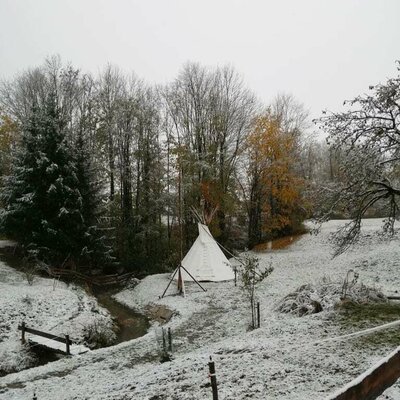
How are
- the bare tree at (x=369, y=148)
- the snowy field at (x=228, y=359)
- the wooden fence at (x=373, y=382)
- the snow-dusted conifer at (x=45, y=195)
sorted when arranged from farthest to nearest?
the snow-dusted conifer at (x=45, y=195) < the bare tree at (x=369, y=148) < the snowy field at (x=228, y=359) < the wooden fence at (x=373, y=382)

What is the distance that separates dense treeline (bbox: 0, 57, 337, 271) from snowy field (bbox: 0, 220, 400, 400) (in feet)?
21.6

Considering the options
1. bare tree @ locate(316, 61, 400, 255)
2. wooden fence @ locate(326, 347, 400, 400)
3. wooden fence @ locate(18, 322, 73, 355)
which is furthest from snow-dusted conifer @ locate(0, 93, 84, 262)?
wooden fence @ locate(326, 347, 400, 400)

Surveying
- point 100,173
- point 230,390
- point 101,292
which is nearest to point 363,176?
point 230,390

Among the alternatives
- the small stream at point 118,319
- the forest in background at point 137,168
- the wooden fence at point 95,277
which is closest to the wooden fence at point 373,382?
the small stream at point 118,319

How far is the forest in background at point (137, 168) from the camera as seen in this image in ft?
75.5

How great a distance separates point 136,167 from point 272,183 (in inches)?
462

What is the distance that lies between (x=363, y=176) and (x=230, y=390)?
7.62 metres

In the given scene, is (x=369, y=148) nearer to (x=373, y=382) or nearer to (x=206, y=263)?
(x=373, y=382)

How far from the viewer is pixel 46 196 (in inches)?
890

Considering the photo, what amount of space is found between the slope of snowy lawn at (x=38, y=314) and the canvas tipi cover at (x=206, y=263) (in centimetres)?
611

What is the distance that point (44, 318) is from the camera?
1488cm

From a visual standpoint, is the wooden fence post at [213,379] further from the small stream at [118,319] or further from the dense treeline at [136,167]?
the dense treeline at [136,167]

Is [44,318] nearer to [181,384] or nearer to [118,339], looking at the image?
[118,339]

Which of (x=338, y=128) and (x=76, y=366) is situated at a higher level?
(x=338, y=128)
